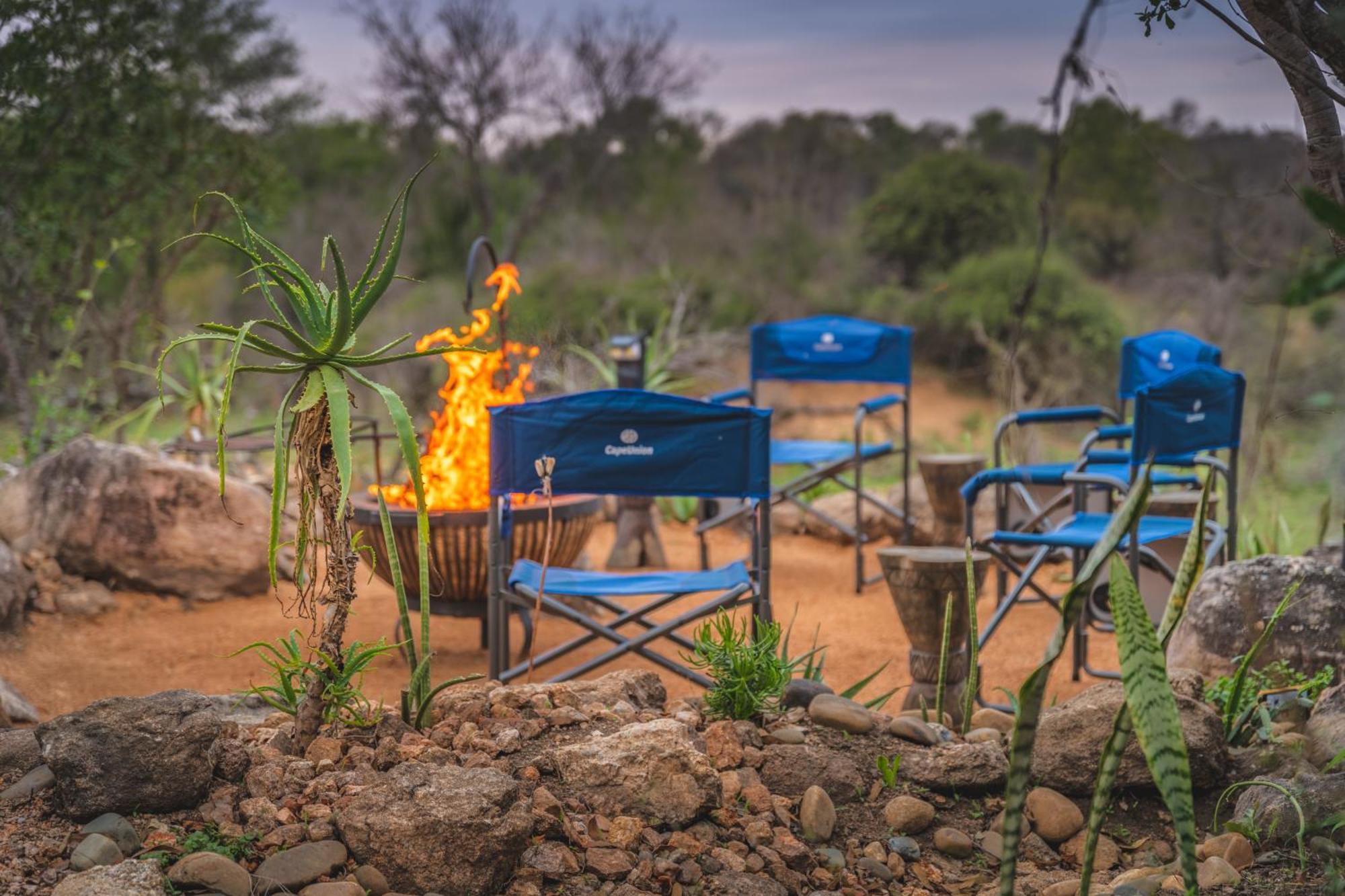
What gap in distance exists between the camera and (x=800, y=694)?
2.93 metres

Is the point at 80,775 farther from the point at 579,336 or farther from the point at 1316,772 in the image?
the point at 579,336

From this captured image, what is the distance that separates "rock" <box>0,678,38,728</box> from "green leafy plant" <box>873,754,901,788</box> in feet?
7.44

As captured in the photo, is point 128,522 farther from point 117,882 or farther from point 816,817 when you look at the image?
point 816,817

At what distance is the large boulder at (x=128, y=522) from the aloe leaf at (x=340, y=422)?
9.18ft

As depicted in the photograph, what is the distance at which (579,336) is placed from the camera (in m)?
10.8

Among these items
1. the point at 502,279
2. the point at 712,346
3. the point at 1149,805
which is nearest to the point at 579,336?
the point at 712,346

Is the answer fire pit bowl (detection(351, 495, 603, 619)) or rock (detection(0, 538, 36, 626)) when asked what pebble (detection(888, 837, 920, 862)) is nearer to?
fire pit bowl (detection(351, 495, 603, 619))

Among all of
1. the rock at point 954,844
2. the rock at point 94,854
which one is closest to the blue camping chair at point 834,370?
the rock at point 954,844

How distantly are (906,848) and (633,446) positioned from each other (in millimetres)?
1356

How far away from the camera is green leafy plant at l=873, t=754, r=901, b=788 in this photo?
2.55 meters

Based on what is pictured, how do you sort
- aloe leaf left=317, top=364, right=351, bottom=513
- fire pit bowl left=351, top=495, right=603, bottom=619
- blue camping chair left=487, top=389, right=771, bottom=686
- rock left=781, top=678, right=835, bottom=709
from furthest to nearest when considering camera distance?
fire pit bowl left=351, top=495, right=603, bottom=619
blue camping chair left=487, top=389, right=771, bottom=686
rock left=781, top=678, right=835, bottom=709
aloe leaf left=317, top=364, right=351, bottom=513

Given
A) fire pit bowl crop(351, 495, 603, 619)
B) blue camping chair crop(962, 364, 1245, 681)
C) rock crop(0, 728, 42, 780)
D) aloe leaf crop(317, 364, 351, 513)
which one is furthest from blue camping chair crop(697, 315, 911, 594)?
rock crop(0, 728, 42, 780)

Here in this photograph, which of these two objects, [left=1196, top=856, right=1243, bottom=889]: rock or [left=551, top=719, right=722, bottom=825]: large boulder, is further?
[left=551, top=719, right=722, bottom=825]: large boulder

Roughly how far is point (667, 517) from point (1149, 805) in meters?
4.58
